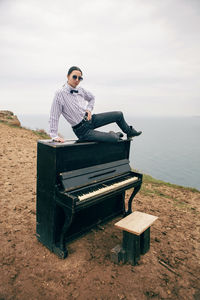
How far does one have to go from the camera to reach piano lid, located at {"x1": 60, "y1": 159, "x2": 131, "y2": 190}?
134 inches

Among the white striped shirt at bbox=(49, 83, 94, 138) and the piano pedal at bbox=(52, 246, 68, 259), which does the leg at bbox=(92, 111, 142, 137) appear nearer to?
the white striped shirt at bbox=(49, 83, 94, 138)

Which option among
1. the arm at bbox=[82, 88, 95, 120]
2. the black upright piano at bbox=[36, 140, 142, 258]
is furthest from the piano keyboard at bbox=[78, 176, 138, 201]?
the arm at bbox=[82, 88, 95, 120]

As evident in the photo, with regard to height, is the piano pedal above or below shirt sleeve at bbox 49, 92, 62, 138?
below

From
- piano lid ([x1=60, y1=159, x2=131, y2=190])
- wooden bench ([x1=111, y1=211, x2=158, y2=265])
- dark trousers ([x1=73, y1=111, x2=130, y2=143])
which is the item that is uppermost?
dark trousers ([x1=73, y1=111, x2=130, y2=143])

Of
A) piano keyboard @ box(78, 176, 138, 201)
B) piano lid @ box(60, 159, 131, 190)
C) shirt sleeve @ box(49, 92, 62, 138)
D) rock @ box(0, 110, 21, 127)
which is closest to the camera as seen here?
piano keyboard @ box(78, 176, 138, 201)

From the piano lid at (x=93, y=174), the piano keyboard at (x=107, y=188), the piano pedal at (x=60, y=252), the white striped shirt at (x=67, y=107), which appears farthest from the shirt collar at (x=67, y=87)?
the piano pedal at (x=60, y=252)

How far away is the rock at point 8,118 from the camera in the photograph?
16.6 metres

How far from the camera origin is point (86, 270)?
3.41m

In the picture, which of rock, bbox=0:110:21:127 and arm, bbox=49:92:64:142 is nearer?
arm, bbox=49:92:64:142

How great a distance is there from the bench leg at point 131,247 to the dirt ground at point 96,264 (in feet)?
0.41

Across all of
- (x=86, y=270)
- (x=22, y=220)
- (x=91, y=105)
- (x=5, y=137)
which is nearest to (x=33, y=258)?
(x=86, y=270)

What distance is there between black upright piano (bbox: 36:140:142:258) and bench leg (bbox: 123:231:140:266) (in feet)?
2.42

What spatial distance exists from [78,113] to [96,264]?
2.69 m

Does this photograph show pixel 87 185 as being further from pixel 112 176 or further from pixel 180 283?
pixel 180 283
